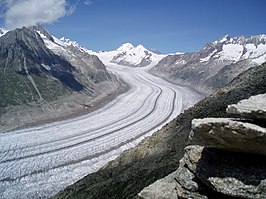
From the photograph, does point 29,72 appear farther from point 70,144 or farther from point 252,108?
point 252,108

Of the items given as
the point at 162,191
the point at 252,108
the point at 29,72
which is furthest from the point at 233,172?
the point at 29,72

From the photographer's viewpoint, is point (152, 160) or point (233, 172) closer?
point (233, 172)

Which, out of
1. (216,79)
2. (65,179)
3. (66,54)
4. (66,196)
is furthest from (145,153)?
(66,54)

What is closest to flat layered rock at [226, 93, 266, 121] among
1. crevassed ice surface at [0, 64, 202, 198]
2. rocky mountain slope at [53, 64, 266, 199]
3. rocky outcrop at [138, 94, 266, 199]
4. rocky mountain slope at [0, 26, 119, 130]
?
rocky outcrop at [138, 94, 266, 199]

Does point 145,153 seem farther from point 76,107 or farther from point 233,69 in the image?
point 233,69

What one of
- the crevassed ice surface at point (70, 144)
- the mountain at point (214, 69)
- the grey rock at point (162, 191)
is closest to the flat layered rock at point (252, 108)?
the grey rock at point (162, 191)

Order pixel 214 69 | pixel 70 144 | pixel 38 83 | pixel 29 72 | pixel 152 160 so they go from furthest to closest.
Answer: pixel 214 69 < pixel 29 72 < pixel 38 83 < pixel 70 144 < pixel 152 160

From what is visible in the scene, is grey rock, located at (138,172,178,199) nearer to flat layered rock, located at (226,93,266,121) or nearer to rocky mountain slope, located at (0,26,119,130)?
flat layered rock, located at (226,93,266,121)

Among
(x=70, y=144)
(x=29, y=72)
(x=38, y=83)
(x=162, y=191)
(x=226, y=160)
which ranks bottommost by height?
(x=70, y=144)
